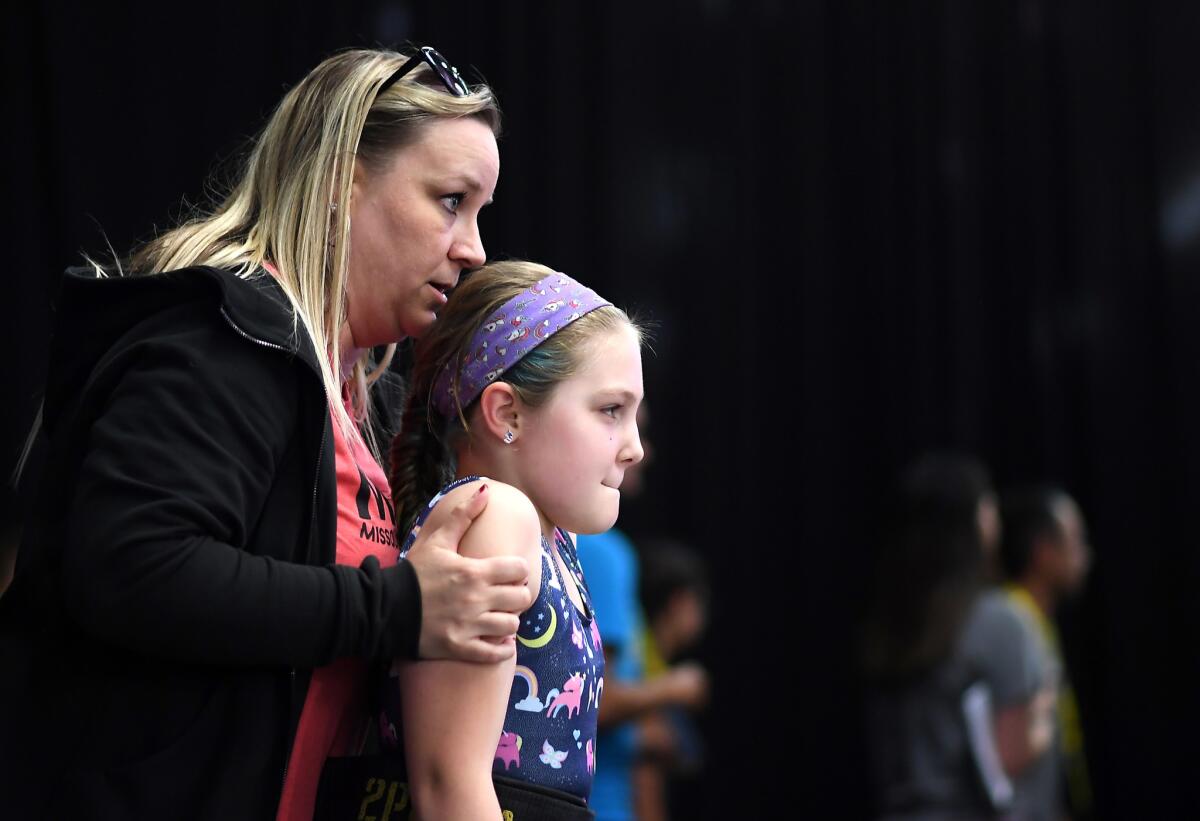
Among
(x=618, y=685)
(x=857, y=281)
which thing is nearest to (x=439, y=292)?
(x=618, y=685)

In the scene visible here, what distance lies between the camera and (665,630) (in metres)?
3.54

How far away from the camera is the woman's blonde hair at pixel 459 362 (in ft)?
4.17

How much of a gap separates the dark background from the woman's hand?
8.11ft

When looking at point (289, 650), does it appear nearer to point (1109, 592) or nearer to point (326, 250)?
point (326, 250)

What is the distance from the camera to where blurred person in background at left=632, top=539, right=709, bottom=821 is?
3.18m

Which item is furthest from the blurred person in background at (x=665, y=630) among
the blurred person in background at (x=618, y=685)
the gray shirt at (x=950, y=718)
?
the gray shirt at (x=950, y=718)

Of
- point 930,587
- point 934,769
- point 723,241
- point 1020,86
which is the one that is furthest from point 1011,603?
point 1020,86

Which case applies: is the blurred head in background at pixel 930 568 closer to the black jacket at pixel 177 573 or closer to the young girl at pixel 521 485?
the young girl at pixel 521 485

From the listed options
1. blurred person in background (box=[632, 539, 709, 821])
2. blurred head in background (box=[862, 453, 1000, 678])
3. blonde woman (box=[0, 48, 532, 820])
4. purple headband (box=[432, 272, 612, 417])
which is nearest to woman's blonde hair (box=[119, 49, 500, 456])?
blonde woman (box=[0, 48, 532, 820])

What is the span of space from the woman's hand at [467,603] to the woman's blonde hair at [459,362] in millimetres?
196

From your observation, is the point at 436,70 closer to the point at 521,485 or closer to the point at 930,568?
the point at 521,485

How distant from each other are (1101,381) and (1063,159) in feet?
2.53

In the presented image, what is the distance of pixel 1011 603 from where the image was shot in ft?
10.1

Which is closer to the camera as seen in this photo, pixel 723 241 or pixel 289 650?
pixel 289 650
